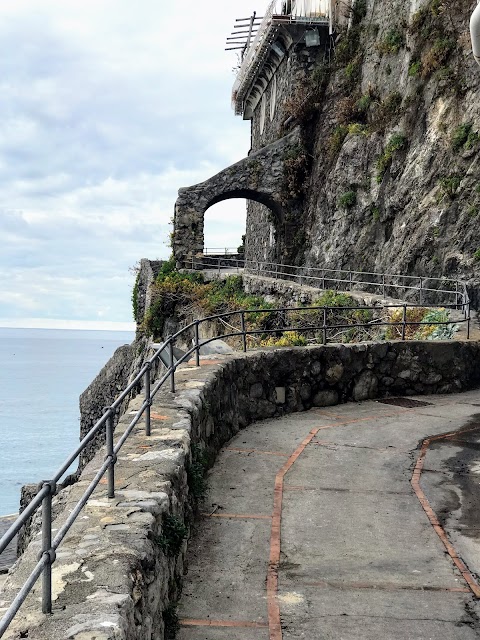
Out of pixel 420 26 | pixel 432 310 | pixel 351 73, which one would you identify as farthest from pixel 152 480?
pixel 351 73

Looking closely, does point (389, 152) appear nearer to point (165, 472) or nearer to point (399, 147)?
point (399, 147)

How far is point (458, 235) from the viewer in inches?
684

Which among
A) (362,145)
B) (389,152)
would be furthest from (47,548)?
(362,145)

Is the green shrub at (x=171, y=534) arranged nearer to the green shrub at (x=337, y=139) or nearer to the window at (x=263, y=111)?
the green shrub at (x=337, y=139)

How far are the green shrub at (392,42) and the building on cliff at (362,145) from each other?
0.04 meters

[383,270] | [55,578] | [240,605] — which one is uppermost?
[383,270]

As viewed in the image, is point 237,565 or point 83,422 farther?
point 83,422

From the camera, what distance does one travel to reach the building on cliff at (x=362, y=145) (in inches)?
723

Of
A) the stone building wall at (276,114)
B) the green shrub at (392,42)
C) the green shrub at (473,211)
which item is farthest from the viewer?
the stone building wall at (276,114)

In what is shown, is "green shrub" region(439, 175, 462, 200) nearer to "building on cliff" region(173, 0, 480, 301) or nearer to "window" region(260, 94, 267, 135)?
"building on cliff" region(173, 0, 480, 301)

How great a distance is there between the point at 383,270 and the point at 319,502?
15930mm

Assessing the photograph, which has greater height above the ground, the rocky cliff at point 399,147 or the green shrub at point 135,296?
the rocky cliff at point 399,147

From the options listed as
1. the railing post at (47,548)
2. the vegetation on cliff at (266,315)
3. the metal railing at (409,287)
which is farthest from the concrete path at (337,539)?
the metal railing at (409,287)

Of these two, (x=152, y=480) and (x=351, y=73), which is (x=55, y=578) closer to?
(x=152, y=480)
